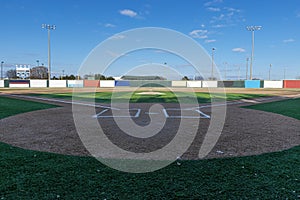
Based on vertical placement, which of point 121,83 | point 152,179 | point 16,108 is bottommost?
point 152,179

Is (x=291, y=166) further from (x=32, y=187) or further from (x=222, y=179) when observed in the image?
(x=32, y=187)

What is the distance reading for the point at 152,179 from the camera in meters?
2.99

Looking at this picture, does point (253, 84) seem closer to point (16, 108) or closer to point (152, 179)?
point (16, 108)

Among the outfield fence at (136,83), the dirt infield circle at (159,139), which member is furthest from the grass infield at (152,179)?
the outfield fence at (136,83)

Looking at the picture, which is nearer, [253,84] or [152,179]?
[152,179]

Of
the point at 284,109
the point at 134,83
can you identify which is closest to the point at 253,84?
the point at 134,83

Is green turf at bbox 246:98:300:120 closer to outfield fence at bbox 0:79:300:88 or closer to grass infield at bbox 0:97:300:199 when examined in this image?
grass infield at bbox 0:97:300:199

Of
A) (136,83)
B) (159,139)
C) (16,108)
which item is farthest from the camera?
(136,83)

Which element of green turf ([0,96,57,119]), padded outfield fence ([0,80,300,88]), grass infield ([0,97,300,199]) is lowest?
grass infield ([0,97,300,199])

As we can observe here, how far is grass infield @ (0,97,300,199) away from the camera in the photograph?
8.38 ft

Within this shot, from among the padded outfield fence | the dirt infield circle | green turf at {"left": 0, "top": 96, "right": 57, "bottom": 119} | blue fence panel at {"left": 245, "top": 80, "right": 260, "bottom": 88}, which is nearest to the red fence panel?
the padded outfield fence

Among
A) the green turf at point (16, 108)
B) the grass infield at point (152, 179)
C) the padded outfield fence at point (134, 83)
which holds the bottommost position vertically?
the grass infield at point (152, 179)

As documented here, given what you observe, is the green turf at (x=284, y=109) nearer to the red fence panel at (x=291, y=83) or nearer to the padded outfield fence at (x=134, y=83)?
the padded outfield fence at (x=134, y=83)

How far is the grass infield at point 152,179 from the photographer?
255cm
